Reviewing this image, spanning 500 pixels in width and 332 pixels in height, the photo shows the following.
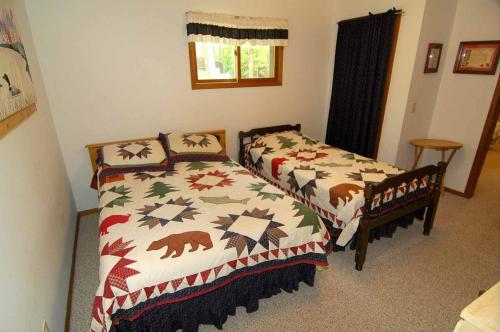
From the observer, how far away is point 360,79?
3396 millimetres

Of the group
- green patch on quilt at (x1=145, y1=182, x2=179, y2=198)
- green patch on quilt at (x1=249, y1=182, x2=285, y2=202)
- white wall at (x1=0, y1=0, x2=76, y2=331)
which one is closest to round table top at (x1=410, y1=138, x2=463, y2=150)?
green patch on quilt at (x1=249, y1=182, x2=285, y2=202)

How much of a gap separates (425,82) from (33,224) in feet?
12.6

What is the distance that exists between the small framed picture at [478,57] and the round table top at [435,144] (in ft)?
2.61

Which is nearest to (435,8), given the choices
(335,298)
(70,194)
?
(335,298)

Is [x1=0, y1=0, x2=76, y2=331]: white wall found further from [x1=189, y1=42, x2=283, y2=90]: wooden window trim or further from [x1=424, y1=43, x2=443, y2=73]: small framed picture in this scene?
[x1=424, y1=43, x2=443, y2=73]: small framed picture

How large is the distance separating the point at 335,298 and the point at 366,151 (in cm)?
217

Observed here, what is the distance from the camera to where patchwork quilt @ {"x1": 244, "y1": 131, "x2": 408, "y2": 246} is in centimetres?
213

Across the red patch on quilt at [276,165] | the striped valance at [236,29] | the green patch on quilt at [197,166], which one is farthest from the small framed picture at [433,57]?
the green patch on quilt at [197,166]

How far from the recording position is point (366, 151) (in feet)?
11.5

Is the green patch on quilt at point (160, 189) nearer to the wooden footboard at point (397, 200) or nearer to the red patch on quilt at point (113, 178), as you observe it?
the red patch on quilt at point (113, 178)

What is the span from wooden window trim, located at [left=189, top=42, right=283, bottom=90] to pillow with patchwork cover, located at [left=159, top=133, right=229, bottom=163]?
0.60 m

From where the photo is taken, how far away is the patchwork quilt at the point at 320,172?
213 centimetres

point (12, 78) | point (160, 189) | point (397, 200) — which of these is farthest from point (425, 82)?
point (12, 78)

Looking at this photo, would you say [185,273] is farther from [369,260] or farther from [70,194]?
[70,194]
